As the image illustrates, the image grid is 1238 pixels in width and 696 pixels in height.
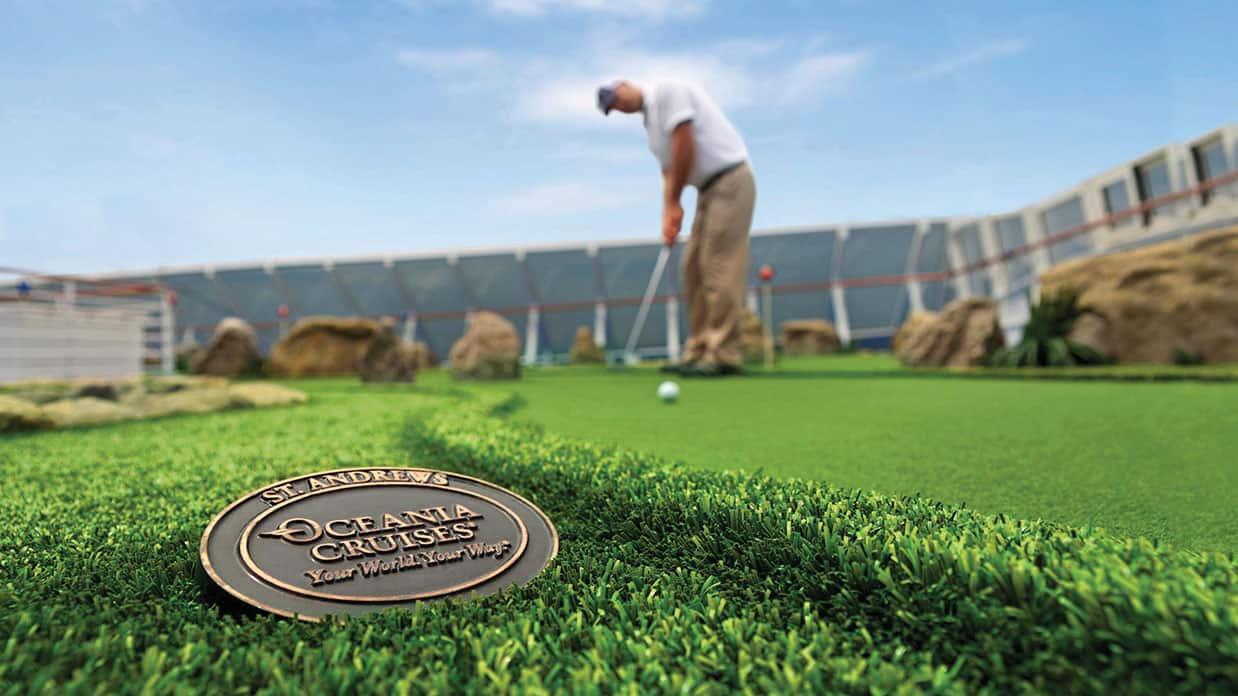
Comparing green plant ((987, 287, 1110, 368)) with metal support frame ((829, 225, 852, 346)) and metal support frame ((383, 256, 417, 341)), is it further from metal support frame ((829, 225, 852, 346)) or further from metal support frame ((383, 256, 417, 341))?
metal support frame ((383, 256, 417, 341))

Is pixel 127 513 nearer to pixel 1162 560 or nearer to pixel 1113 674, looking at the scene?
pixel 1113 674

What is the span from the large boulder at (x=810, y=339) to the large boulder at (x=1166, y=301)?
967cm

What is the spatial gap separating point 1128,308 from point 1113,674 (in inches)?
327

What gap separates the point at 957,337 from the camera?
892 centimetres

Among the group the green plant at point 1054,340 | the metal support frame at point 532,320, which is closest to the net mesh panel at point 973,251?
the green plant at point 1054,340

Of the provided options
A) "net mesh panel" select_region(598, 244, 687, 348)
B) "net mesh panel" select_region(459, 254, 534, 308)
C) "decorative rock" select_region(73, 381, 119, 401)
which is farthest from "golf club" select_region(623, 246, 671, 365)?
"decorative rock" select_region(73, 381, 119, 401)

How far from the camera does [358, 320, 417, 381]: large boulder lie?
836 centimetres

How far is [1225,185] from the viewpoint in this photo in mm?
8453

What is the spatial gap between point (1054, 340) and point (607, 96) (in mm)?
5237

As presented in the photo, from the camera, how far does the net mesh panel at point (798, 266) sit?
70.2 feet

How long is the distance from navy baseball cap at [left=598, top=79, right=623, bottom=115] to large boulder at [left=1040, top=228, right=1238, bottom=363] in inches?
213

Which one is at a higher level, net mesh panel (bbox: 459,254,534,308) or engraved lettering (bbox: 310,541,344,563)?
net mesh panel (bbox: 459,254,534,308)

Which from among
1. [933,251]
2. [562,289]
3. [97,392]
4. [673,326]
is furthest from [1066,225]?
[97,392]

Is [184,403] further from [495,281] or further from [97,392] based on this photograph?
[495,281]
